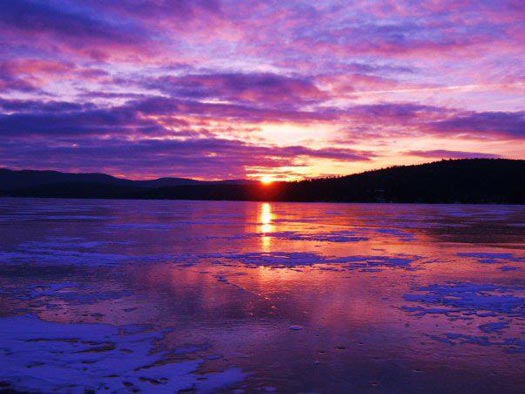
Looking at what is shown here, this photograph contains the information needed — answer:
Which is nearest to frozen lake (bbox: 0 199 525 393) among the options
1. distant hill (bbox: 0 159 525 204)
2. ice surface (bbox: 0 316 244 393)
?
ice surface (bbox: 0 316 244 393)

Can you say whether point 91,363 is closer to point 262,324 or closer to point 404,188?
point 262,324

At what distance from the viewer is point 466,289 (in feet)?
28.6

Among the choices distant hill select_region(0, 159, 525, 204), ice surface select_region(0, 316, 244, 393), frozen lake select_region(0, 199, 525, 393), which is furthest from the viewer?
distant hill select_region(0, 159, 525, 204)

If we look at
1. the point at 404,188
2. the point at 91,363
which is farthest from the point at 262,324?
the point at 404,188

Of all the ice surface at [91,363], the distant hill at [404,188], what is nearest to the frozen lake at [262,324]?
the ice surface at [91,363]

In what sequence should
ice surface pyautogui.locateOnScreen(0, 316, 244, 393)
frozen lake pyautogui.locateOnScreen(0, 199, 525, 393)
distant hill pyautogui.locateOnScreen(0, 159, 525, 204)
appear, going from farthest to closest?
1. distant hill pyautogui.locateOnScreen(0, 159, 525, 204)
2. frozen lake pyautogui.locateOnScreen(0, 199, 525, 393)
3. ice surface pyautogui.locateOnScreen(0, 316, 244, 393)

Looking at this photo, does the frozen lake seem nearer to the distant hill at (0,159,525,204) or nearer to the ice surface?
the ice surface

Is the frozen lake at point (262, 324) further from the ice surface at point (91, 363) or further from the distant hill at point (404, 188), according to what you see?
the distant hill at point (404, 188)

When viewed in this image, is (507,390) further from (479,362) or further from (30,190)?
(30,190)

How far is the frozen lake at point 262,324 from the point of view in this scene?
4664 millimetres

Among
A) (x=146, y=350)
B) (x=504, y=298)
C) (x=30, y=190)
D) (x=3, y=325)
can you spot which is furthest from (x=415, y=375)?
(x=30, y=190)

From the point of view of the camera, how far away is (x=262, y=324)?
254 inches

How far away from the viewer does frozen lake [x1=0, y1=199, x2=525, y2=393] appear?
466cm

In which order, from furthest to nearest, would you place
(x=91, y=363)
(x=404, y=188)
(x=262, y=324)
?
1. (x=404, y=188)
2. (x=262, y=324)
3. (x=91, y=363)
